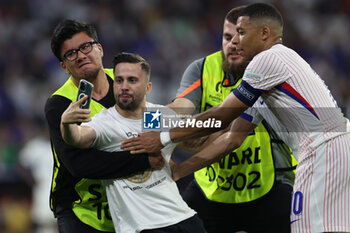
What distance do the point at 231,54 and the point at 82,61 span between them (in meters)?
1.14

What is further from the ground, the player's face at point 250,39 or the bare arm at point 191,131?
the player's face at point 250,39

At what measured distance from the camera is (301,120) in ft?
12.0

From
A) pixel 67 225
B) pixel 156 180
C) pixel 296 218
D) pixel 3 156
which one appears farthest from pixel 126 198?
pixel 3 156

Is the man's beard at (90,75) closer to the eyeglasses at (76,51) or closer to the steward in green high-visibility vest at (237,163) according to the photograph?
the eyeglasses at (76,51)

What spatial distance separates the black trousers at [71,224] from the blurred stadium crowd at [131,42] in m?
4.58

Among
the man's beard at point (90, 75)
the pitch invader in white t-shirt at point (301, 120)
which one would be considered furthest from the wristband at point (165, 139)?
the man's beard at point (90, 75)

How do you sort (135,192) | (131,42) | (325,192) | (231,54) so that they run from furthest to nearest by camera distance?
(131,42), (231,54), (135,192), (325,192)

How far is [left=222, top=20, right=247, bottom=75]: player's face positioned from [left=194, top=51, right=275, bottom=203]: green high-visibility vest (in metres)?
0.10

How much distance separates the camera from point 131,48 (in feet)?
37.8

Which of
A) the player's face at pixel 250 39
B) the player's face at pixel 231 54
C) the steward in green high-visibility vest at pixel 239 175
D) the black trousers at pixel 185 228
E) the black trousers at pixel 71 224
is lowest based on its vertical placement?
the black trousers at pixel 185 228

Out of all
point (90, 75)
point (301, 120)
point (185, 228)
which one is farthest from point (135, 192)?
point (301, 120)

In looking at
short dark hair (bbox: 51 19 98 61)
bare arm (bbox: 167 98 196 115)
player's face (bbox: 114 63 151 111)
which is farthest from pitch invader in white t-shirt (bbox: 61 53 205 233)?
bare arm (bbox: 167 98 196 115)

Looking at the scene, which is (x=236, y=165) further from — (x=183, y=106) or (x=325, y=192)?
(x=325, y=192)

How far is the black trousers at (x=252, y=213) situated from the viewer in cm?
471
